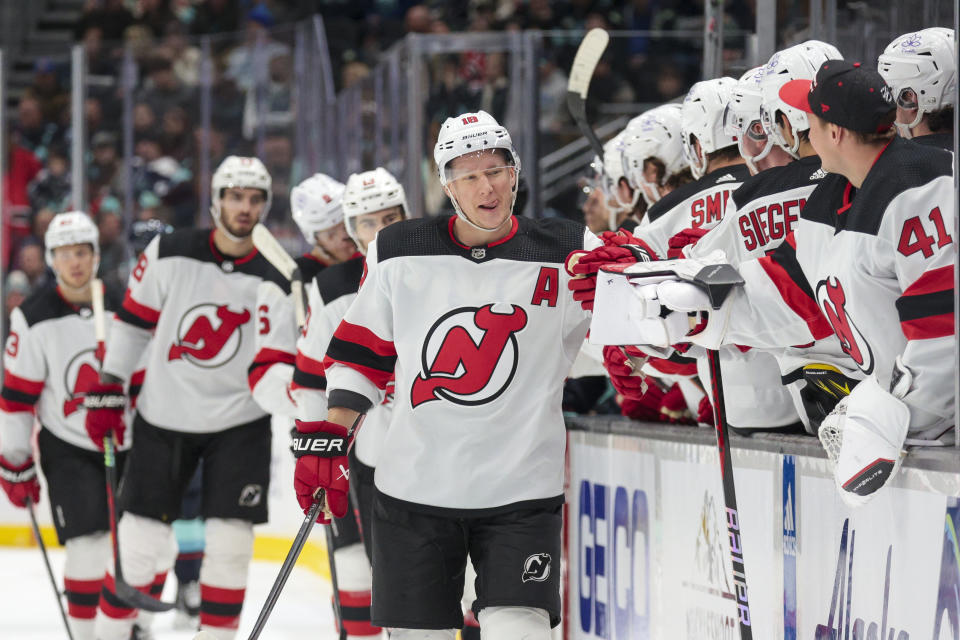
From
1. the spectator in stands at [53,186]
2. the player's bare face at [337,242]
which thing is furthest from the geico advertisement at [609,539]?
the spectator in stands at [53,186]

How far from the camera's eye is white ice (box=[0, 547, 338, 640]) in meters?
4.84

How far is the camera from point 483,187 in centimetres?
253

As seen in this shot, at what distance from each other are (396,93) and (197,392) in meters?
1.79

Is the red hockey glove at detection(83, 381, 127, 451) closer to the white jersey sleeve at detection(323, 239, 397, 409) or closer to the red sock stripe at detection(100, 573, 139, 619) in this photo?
the red sock stripe at detection(100, 573, 139, 619)

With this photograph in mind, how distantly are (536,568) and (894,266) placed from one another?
89cm

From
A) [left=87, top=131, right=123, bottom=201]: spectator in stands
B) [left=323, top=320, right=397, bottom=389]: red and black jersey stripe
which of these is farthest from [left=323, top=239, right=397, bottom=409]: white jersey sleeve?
[left=87, top=131, right=123, bottom=201]: spectator in stands

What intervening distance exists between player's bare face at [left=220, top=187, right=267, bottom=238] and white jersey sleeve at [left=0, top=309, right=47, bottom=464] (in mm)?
860

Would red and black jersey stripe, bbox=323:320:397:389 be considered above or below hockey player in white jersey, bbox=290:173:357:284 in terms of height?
below

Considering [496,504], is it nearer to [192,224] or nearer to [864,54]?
[864,54]

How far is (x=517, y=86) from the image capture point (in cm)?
493

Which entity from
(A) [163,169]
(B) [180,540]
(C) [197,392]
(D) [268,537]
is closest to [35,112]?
(A) [163,169]

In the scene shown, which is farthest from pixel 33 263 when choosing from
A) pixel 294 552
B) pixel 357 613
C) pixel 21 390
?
pixel 294 552

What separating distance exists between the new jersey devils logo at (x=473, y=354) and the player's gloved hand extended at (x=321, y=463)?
0.21 m

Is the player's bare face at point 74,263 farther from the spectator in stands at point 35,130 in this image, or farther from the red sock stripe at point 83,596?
the spectator in stands at point 35,130
